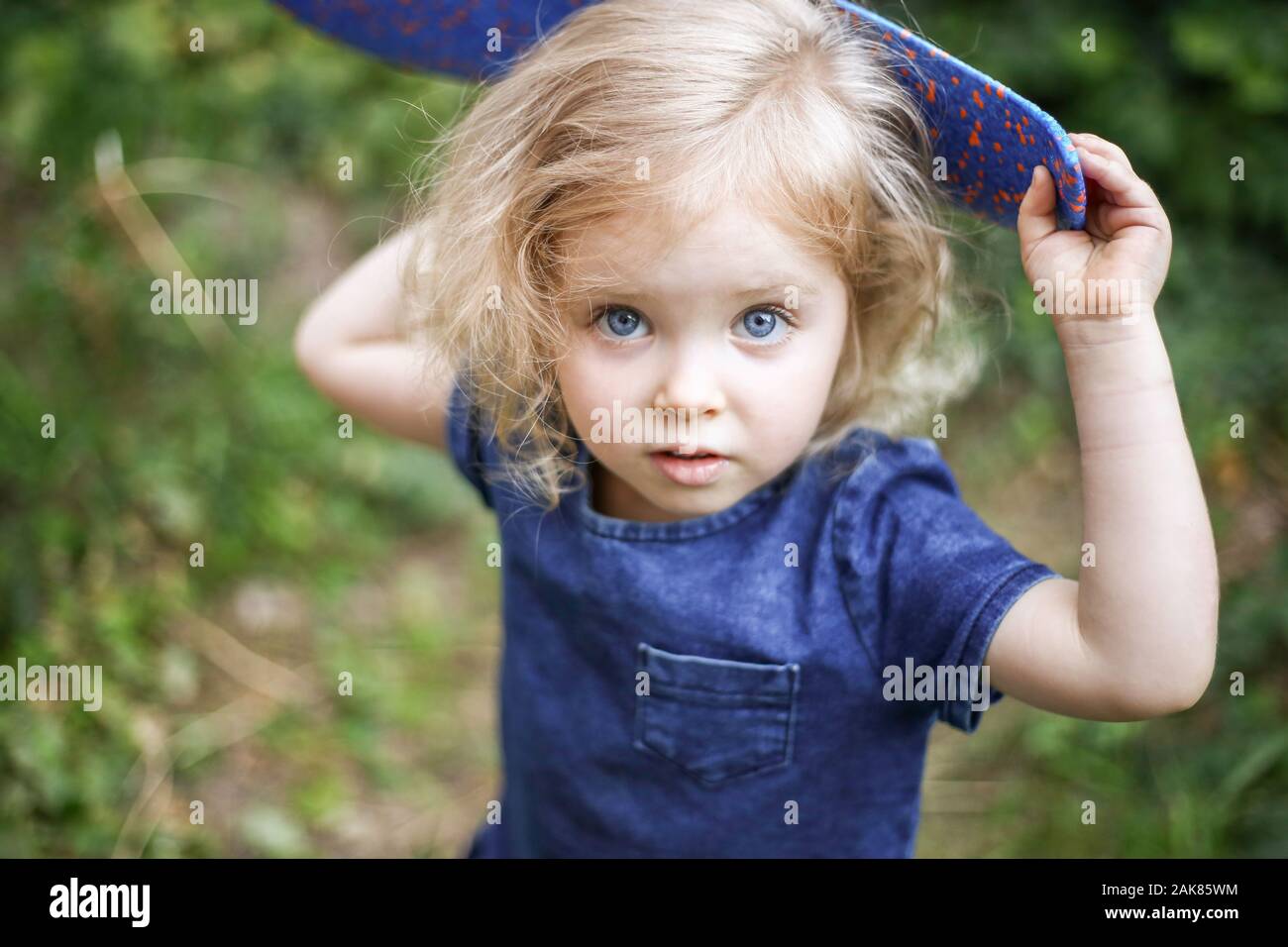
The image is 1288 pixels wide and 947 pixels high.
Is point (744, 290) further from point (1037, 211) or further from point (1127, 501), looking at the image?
point (1127, 501)

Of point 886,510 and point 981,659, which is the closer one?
point 981,659

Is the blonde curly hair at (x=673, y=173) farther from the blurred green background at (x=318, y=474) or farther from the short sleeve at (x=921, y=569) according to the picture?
the blurred green background at (x=318, y=474)

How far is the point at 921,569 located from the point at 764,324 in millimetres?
305

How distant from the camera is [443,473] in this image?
10.9ft

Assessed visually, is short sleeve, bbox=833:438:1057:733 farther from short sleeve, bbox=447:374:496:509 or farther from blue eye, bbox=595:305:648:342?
short sleeve, bbox=447:374:496:509

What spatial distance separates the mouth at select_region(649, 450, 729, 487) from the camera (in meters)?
1.25

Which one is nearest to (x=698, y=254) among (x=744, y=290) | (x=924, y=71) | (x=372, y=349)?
(x=744, y=290)

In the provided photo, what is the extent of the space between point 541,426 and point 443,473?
196cm

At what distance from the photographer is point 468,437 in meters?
1.57

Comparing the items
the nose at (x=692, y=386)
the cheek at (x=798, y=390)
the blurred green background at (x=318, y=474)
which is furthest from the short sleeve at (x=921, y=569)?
the blurred green background at (x=318, y=474)

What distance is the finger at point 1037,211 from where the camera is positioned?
1130 mm

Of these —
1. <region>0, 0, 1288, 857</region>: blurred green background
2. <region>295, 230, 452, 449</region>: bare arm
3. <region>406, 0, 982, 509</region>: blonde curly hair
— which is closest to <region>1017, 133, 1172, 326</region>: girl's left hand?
<region>406, 0, 982, 509</region>: blonde curly hair

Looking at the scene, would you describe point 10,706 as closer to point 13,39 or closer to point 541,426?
point 541,426
